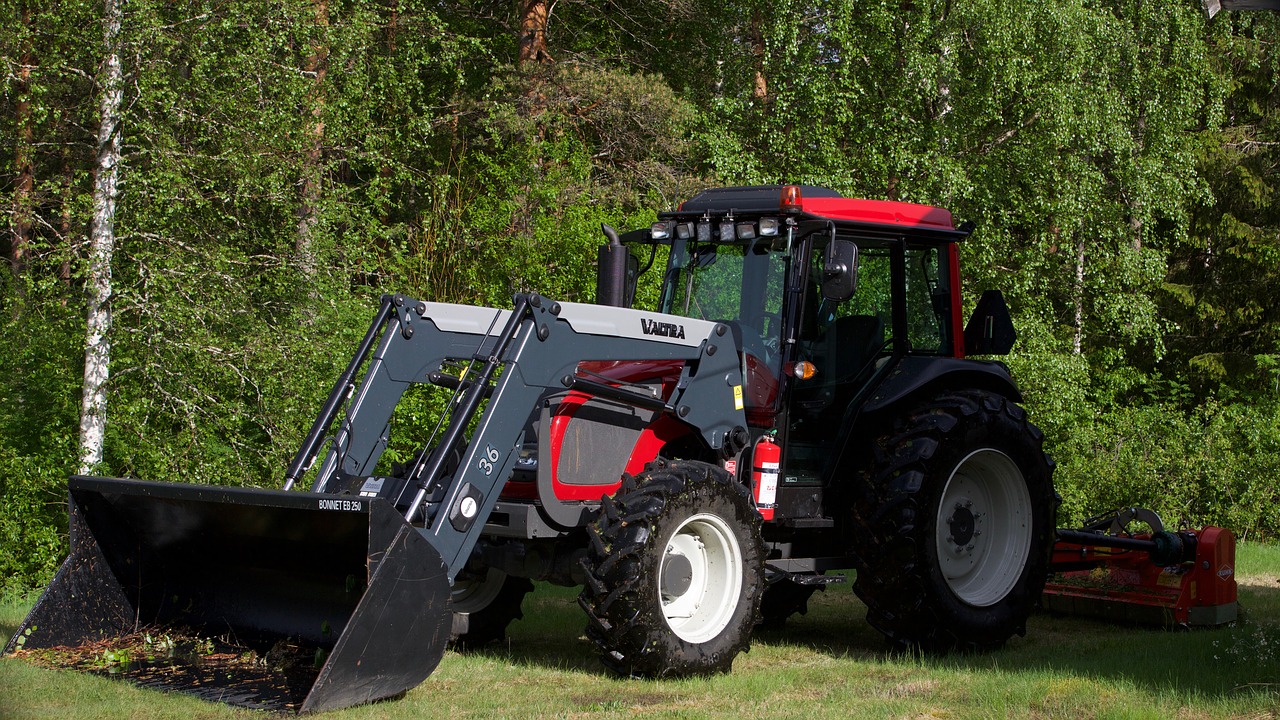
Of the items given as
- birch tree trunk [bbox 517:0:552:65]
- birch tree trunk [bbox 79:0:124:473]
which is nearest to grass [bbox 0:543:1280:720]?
birch tree trunk [bbox 79:0:124:473]

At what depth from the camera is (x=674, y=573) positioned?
6.07 m

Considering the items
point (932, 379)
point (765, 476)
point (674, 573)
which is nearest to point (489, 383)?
point (674, 573)

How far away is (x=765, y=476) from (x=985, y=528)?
1.73 meters

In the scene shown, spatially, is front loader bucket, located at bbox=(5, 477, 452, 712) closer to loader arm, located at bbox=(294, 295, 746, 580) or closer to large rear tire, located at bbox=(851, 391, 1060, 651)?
loader arm, located at bbox=(294, 295, 746, 580)

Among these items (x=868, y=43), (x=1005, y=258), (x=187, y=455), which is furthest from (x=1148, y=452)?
(x=187, y=455)

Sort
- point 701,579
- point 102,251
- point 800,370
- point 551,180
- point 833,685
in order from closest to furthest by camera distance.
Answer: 1. point 833,685
2. point 701,579
3. point 800,370
4. point 102,251
5. point 551,180

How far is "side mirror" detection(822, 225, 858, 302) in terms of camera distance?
20.9 ft

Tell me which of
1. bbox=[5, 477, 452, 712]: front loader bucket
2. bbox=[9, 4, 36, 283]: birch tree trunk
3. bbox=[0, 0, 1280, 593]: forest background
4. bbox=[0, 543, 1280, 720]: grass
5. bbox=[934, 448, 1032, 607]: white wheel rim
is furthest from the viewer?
bbox=[0, 0, 1280, 593]: forest background

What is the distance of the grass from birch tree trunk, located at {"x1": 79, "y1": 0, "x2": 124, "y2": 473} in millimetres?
2957

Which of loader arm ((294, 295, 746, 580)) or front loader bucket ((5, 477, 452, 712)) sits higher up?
loader arm ((294, 295, 746, 580))

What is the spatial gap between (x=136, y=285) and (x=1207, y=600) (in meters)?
8.43

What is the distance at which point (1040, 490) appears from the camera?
7656 millimetres

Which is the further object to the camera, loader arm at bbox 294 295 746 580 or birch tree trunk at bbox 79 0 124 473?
birch tree trunk at bbox 79 0 124 473

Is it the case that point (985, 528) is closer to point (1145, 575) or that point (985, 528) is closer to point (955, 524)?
point (955, 524)
